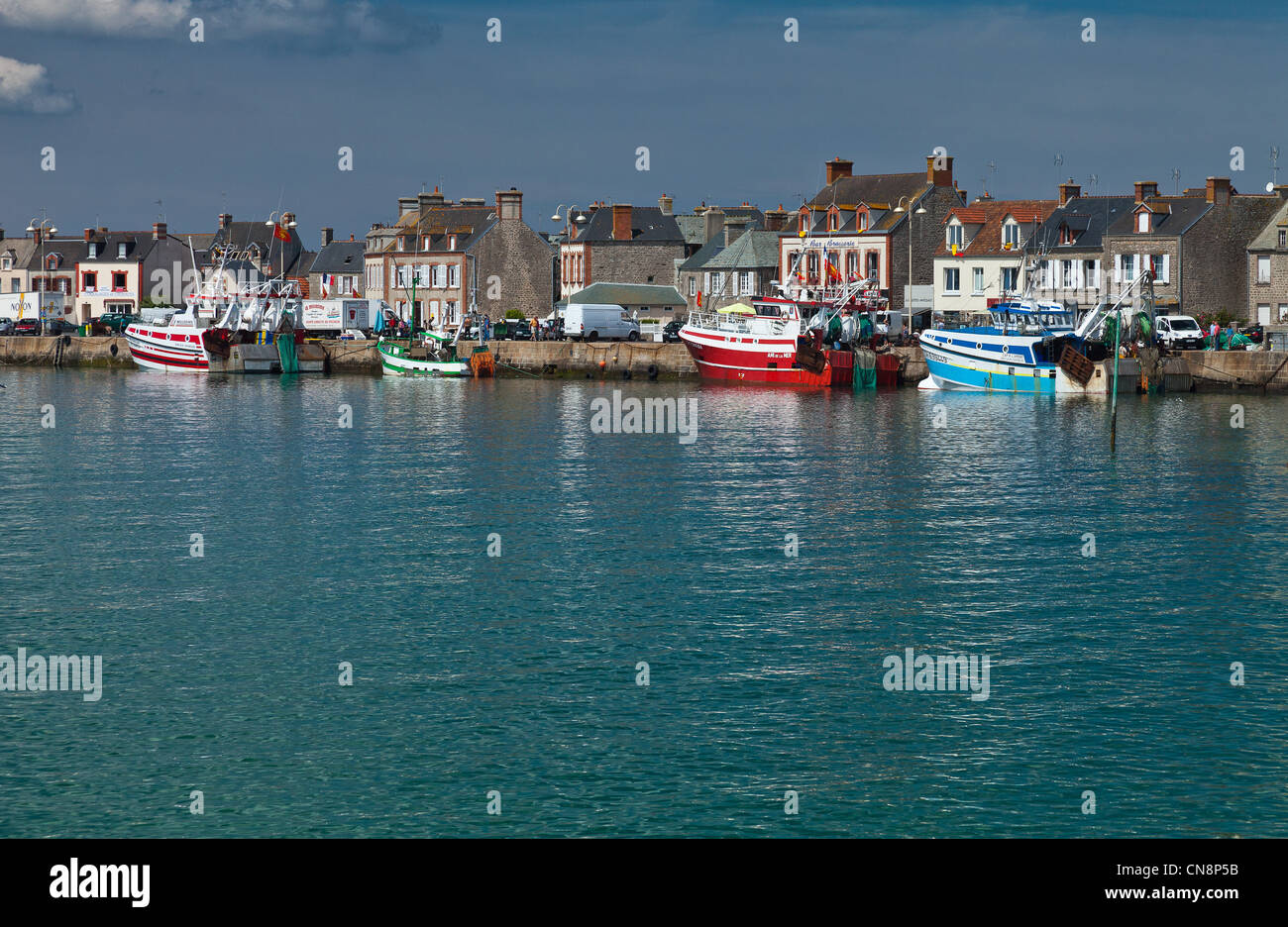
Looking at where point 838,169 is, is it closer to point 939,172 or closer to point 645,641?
point 939,172

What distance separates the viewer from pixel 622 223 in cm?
11950

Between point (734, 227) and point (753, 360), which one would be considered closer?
point (753, 360)

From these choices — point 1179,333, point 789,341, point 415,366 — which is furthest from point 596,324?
point 1179,333

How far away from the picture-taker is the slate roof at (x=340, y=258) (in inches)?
5266

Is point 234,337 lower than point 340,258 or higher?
lower

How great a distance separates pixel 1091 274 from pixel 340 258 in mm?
67358

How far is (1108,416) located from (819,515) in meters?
31.6

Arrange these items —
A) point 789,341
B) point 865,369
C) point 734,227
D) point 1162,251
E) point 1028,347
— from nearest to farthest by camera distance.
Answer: point 1028,347 → point 865,369 → point 789,341 → point 1162,251 → point 734,227

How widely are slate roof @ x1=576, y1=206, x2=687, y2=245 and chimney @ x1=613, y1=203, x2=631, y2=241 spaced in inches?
13.3

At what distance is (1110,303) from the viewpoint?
81000 mm

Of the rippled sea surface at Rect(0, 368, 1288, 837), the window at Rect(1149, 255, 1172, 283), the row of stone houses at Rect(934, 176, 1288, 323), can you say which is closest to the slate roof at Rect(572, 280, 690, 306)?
the row of stone houses at Rect(934, 176, 1288, 323)

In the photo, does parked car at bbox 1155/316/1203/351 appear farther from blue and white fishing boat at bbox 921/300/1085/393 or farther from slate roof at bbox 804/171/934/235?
slate roof at bbox 804/171/934/235

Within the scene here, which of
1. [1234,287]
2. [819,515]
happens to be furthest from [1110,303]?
[819,515]

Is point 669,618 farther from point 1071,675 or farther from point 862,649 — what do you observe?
point 1071,675
